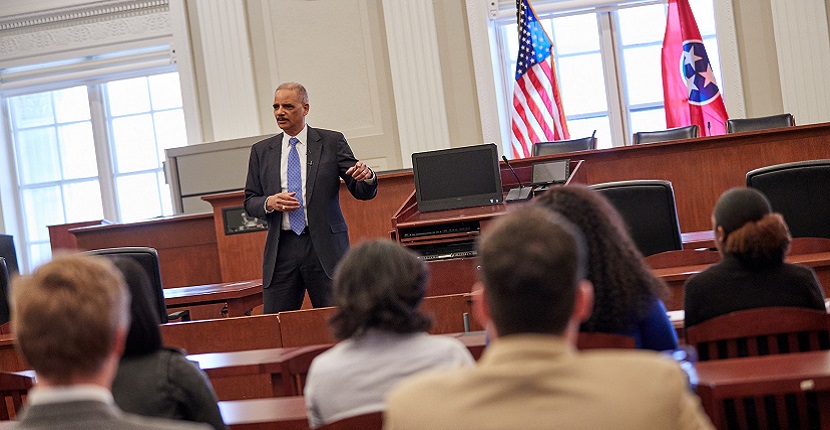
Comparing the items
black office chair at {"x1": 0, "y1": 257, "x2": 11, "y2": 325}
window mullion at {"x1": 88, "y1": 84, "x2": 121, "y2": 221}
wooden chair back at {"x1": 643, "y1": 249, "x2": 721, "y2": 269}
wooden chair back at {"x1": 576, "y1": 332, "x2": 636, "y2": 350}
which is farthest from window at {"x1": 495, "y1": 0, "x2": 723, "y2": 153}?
wooden chair back at {"x1": 576, "y1": 332, "x2": 636, "y2": 350}

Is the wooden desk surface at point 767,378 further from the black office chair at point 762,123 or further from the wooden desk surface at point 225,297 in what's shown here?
the black office chair at point 762,123

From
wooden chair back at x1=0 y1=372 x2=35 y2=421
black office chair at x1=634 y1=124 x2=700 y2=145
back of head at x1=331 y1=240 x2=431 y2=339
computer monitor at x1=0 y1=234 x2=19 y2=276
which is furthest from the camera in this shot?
black office chair at x1=634 y1=124 x2=700 y2=145

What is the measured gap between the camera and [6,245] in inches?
277

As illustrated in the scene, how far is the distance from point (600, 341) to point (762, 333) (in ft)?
1.36

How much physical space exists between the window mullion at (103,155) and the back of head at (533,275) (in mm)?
9062

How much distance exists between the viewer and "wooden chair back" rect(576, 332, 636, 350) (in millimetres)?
1926

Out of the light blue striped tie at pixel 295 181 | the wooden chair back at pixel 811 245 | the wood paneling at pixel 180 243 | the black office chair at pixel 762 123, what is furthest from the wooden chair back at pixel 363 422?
the black office chair at pixel 762 123

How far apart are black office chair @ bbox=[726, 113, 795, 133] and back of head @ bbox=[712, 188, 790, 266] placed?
477cm

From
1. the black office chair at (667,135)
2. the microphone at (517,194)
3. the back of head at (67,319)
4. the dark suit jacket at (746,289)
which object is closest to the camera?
the back of head at (67,319)

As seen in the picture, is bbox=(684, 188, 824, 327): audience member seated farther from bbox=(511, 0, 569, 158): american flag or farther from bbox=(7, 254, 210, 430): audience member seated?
bbox=(511, 0, 569, 158): american flag

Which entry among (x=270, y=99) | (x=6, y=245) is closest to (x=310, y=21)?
(x=270, y=99)

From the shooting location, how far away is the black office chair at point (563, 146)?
23.8 feet

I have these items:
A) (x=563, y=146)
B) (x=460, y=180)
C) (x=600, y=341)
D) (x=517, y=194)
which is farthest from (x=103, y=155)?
(x=600, y=341)

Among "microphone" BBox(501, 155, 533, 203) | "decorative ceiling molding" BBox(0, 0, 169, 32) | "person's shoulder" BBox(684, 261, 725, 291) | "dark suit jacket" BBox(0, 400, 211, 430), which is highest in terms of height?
"decorative ceiling molding" BBox(0, 0, 169, 32)
